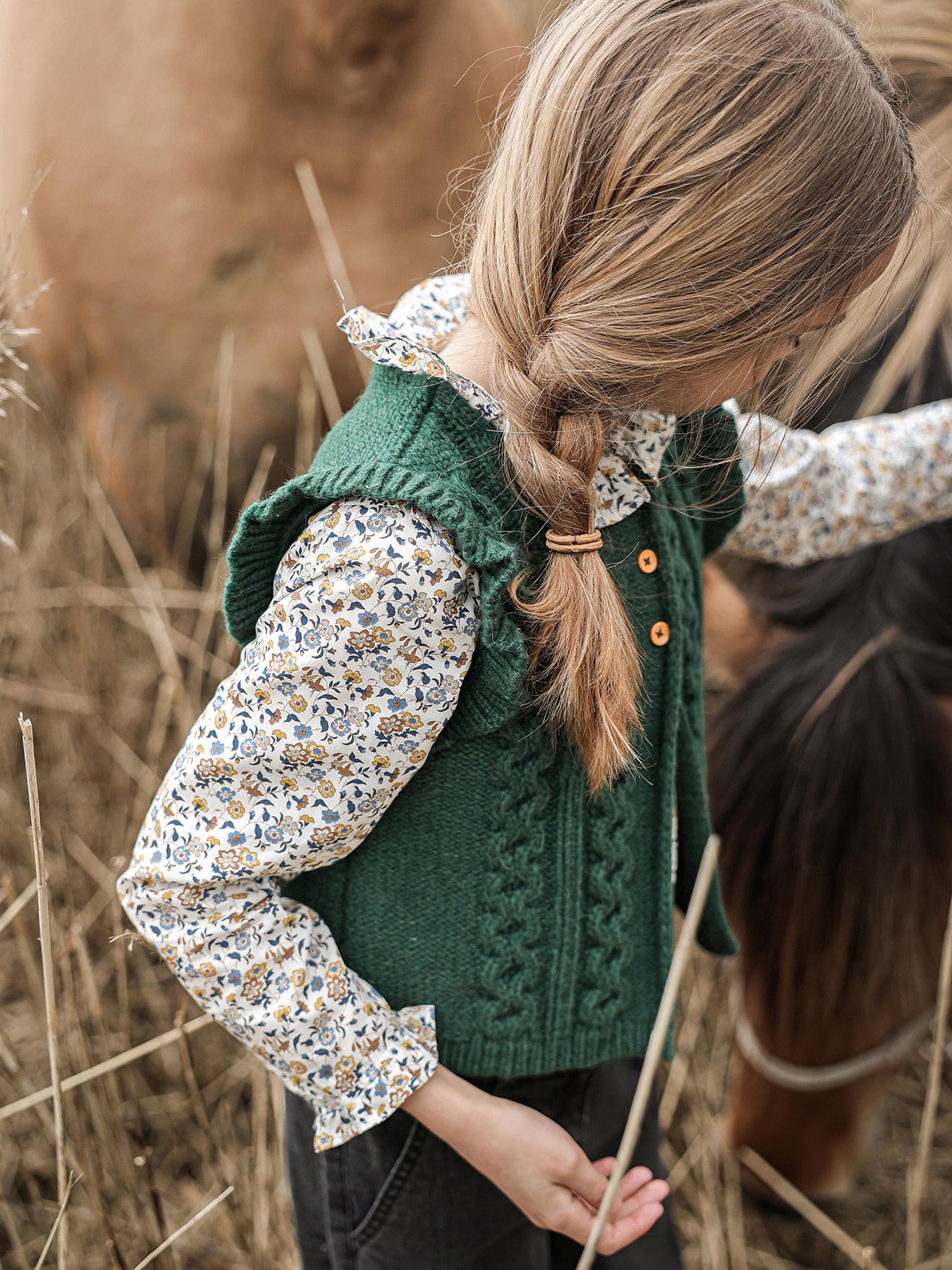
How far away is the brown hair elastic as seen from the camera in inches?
19.0

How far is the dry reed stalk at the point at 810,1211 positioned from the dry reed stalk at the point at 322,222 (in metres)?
0.69

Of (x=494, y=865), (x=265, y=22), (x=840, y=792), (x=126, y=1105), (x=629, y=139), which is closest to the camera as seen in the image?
(x=629, y=139)

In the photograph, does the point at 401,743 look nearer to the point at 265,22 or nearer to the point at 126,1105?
the point at 265,22

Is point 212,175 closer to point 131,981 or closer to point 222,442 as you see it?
point 222,442

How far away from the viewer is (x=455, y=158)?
2.72 ft

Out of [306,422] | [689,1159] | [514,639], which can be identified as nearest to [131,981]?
[689,1159]

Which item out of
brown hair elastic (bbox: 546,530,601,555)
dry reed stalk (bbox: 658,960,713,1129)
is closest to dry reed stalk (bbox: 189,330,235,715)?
brown hair elastic (bbox: 546,530,601,555)

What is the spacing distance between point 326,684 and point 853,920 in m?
0.62

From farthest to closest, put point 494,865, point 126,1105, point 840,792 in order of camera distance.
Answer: point 126,1105 → point 840,792 → point 494,865

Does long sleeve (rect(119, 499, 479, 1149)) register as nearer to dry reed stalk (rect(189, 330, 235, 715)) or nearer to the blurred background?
the blurred background

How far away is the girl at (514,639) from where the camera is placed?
0.45 metres

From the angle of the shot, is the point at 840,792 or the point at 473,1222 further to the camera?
the point at 840,792

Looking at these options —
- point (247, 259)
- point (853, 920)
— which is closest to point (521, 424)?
point (247, 259)

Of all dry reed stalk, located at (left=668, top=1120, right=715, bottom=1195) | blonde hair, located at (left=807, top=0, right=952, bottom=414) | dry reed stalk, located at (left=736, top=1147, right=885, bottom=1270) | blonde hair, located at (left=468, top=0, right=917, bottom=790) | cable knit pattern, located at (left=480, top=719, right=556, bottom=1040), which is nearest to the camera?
blonde hair, located at (left=468, top=0, right=917, bottom=790)
